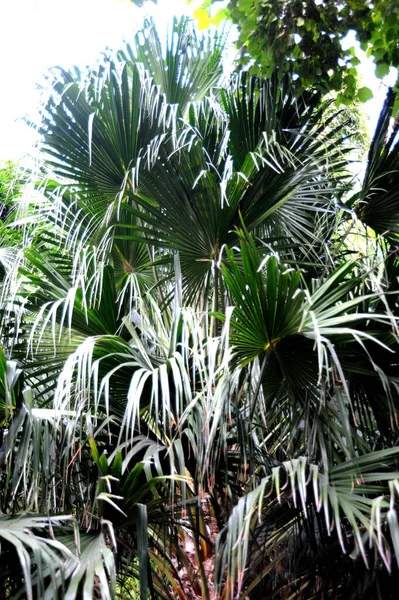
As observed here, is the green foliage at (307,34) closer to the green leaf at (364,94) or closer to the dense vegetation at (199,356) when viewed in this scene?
the green leaf at (364,94)

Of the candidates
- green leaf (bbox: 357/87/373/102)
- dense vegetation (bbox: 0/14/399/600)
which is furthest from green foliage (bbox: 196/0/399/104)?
dense vegetation (bbox: 0/14/399/600)

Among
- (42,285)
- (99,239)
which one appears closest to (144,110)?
(99,239)

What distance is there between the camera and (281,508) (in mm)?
2283

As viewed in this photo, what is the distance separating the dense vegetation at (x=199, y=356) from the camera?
2033mm

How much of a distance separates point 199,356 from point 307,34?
170 centimetres

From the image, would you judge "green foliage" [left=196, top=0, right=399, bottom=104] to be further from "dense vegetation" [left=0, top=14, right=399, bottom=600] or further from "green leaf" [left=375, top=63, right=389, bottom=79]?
"dense vegetation" [left=0, top=14, right=399, bottom=600]

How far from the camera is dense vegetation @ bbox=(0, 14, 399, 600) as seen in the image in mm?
2033

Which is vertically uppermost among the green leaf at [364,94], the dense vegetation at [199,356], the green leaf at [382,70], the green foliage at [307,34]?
the green foliage at [307,34]

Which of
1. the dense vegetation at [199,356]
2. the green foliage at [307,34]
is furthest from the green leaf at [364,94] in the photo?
the dense vegetation at [199,356]

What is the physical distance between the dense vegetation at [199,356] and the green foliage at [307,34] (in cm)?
11

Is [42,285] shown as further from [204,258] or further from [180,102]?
[180,102]

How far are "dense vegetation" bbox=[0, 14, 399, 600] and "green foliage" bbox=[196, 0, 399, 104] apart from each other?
0.11 meters

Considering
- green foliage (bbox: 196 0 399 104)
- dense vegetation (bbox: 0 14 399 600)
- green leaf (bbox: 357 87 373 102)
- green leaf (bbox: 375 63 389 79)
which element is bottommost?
dense vegetation (bbox: 0 14 399 600)

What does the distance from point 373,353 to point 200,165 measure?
1090mm
